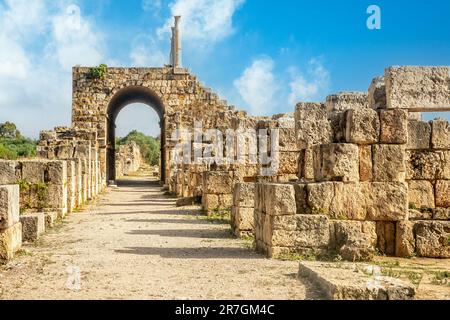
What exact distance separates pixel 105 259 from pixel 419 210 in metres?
A: 6.56

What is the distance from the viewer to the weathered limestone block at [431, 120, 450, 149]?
11.9m

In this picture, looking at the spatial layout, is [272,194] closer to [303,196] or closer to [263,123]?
[303,196]

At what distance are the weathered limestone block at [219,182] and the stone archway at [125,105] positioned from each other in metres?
15.2

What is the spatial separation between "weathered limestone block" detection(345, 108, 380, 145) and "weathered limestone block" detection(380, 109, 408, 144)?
0.10 m

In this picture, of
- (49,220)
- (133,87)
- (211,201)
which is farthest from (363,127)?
(133,87)

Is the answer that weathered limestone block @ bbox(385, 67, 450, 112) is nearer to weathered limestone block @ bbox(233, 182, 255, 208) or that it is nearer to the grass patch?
weathered limestone block @ bbox(233, 182, 255, 208)

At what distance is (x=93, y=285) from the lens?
6.64 m

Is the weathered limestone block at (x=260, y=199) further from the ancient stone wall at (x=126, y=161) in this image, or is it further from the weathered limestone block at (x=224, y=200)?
the ancient stone wall at (x=126, y=161)

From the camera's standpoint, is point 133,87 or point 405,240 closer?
point 405,240

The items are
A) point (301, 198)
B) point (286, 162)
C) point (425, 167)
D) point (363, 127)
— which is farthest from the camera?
point (286, 162)

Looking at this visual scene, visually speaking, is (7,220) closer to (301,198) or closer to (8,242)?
(8,242)

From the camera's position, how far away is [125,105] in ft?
119

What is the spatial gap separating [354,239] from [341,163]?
1446mm

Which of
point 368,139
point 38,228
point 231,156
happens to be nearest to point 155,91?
point 231,156
